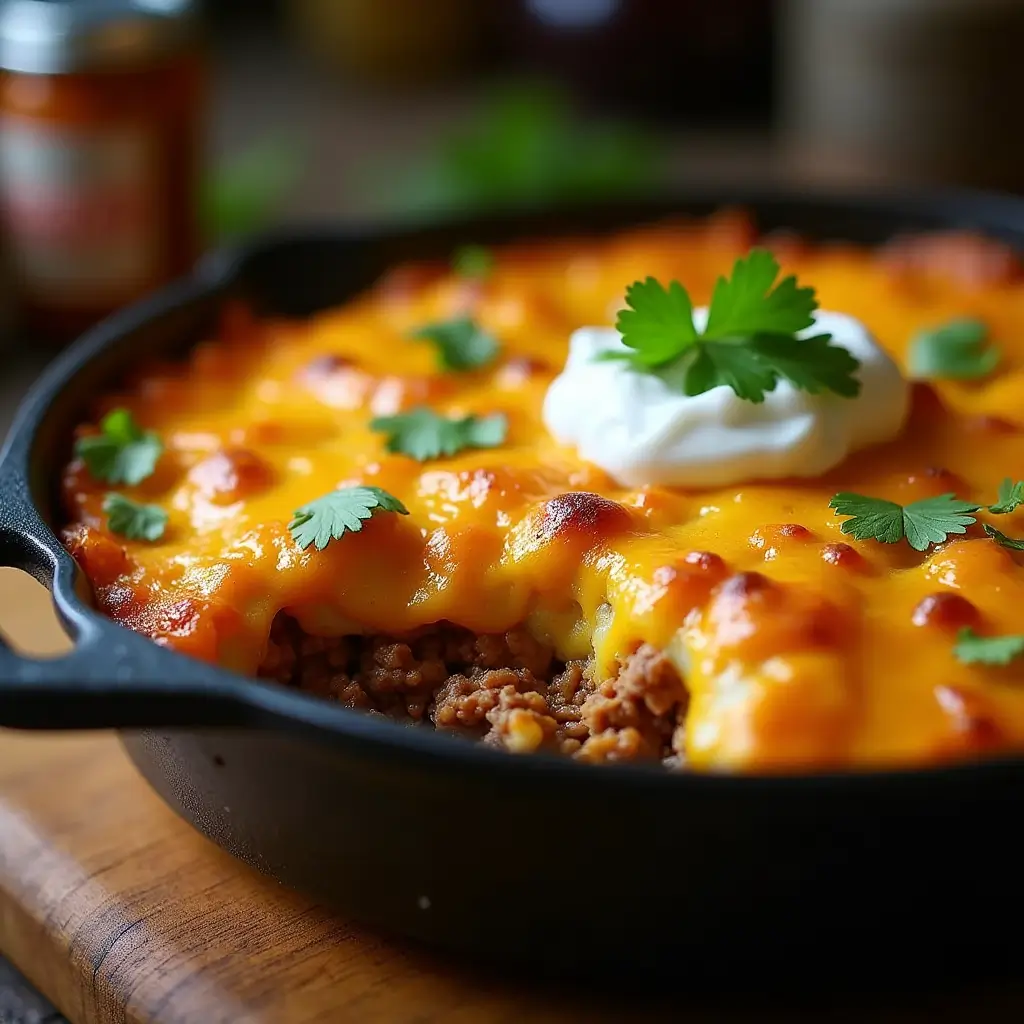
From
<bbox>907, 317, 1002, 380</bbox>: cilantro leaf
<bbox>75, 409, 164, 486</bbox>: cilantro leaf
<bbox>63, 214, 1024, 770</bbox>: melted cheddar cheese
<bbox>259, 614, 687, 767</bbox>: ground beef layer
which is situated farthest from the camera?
<bbox>907, 317, 1002, 380</bbox>: cilantro leaf

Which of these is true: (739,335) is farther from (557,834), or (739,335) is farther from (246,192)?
(246,192)

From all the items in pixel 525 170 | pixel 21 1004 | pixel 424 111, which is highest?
pixel 525 170

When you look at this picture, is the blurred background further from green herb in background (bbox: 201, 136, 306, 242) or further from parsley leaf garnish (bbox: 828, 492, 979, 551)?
parsley leaf garnish (bbox: 828, 492, 979, 551)

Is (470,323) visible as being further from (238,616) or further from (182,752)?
(182,752)

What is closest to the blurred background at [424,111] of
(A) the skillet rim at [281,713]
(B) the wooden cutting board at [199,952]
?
(A) the skillet rim at [281,713]

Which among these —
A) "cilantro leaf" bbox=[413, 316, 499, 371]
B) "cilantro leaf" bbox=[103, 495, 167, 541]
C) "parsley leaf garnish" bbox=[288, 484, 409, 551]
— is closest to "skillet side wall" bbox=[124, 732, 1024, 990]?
"parsley leaf garnish" bbox=[288, 484, 409, 551]

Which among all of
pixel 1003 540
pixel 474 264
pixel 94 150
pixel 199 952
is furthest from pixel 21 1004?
pixel 94 150
